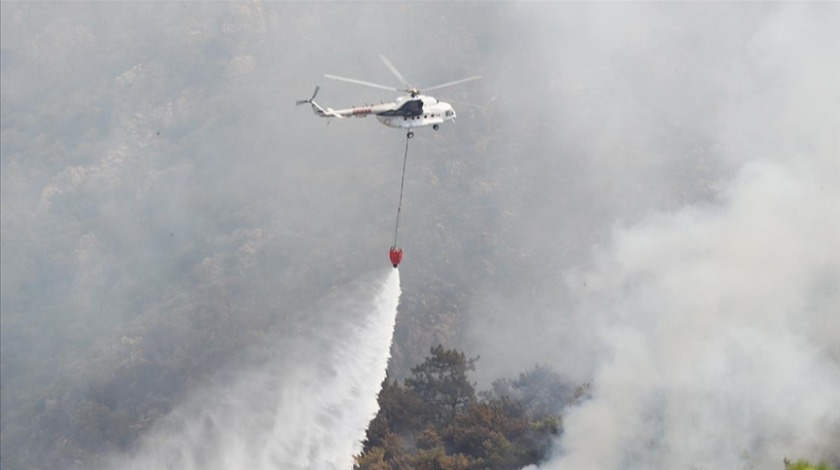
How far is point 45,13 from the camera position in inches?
5896

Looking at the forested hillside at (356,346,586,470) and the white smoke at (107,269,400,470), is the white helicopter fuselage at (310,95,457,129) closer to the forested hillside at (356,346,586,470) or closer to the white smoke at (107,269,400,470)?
the white smoke at (107,269,400,470)

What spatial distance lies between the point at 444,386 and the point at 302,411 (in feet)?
62.4

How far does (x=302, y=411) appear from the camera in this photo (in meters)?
61.0

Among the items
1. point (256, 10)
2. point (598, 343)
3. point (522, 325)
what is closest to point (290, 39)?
point (256, 10)

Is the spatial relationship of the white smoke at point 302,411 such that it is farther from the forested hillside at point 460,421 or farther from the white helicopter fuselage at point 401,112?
the white helicopter fuselage at point 401,112

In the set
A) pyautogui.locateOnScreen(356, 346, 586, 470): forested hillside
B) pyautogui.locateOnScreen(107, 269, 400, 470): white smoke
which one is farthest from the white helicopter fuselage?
pyautogui.locateOnScreen(356, 346, 586, 470): forested hillside

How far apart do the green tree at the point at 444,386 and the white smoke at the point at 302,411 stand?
10.3m

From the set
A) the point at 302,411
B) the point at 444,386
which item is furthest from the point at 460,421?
the point at 302,411

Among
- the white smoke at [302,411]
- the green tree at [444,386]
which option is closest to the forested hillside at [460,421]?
the green tree at [444,386]

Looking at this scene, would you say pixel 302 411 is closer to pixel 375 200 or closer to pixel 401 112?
pixel 401 112

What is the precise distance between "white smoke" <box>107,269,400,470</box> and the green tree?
33.8 ft

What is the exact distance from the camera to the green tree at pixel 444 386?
7724 centimetres

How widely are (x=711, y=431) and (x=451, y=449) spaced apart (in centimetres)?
1754

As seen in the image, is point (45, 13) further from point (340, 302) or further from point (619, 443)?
point (619, 443)
